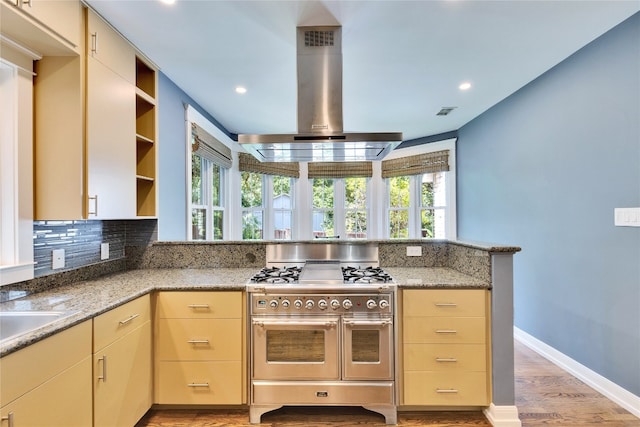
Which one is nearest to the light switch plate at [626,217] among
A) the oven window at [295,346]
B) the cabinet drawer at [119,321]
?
the oven window at [295,346]

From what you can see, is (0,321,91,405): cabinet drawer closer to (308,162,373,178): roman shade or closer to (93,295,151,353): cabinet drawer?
(93,295,151,353): cabinet drawer

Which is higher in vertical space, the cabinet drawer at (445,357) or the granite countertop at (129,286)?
the granite countertop at (129,286)

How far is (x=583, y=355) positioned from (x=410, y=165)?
3.29 m

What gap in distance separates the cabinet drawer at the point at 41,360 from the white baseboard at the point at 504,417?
7.38 feet

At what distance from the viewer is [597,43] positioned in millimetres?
2277

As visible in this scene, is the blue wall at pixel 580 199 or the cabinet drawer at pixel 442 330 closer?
the cabinet drawer at pixel 442 330

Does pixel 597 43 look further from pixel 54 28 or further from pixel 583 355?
pixel 54 28

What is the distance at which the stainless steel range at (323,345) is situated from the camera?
1914 millimetres

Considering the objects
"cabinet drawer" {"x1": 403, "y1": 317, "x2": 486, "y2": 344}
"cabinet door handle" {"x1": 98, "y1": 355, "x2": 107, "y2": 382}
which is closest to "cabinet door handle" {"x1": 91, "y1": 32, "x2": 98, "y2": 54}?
"cabinet door handle" {"x1": 98, "y1": 355, "x2": 107, "y2": 382}

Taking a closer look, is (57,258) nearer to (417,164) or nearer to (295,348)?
(295,348)

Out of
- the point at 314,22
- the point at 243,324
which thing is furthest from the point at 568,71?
the point at 243,324

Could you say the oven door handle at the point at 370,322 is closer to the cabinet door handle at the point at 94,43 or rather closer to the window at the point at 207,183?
the window at the point at 207,183

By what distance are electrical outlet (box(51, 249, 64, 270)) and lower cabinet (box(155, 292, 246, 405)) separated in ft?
2.02

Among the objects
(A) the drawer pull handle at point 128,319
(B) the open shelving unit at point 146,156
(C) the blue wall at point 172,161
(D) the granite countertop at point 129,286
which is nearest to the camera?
(D) the granite countertop at point 129,286
